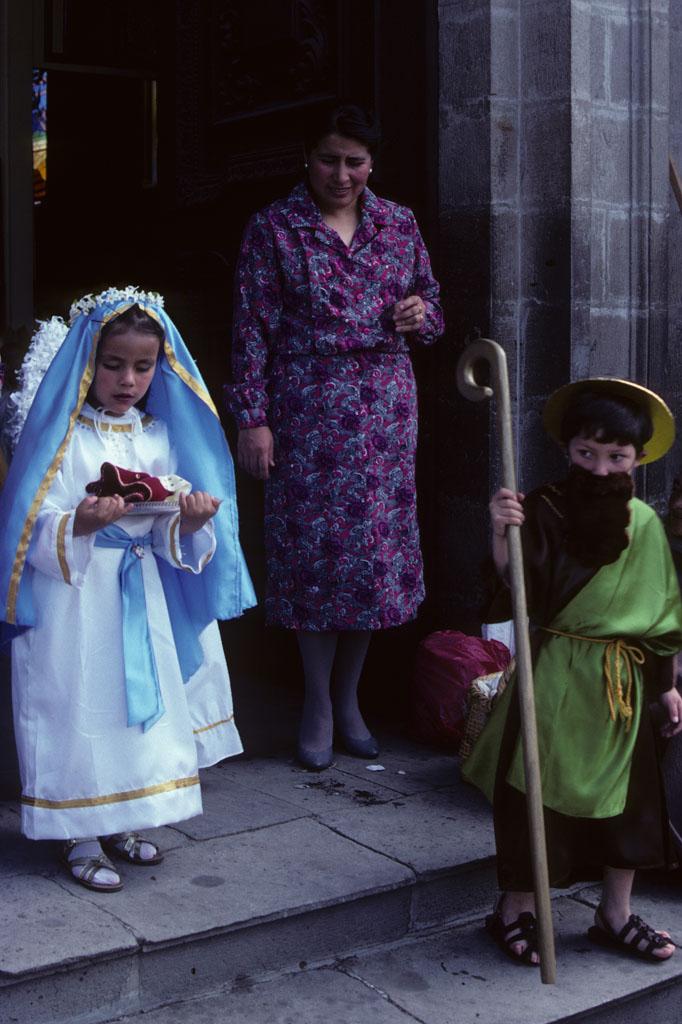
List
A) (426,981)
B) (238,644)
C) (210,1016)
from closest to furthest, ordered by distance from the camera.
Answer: (210,1016) → (426,981) → (238,644)

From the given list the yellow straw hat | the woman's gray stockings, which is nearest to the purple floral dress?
the woman's gray stockings

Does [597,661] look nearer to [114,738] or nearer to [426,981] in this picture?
[426,981]

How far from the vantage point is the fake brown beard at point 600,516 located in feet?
11.2

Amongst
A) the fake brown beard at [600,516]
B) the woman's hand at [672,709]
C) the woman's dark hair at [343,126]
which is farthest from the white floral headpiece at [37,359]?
the woman's hand at [672,709]

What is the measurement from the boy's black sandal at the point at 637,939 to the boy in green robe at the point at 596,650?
0.01 m

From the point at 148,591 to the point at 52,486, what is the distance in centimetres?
37

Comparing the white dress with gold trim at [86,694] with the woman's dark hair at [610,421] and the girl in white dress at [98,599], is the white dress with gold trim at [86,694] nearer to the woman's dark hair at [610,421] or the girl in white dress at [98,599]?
the girl in white dress at [98,599]

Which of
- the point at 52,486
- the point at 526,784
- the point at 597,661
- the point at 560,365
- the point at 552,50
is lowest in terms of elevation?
the point at 526,784

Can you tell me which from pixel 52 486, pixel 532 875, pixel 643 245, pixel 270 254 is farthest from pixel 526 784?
pixel 643 245

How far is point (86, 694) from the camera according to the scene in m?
3.55

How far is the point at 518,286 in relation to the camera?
5.04 meters

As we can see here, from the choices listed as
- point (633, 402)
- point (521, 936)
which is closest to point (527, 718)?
point (521, 936)

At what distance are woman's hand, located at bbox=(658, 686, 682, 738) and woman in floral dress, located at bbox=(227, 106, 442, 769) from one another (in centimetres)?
127

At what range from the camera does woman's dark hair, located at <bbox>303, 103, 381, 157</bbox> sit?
4449mm
